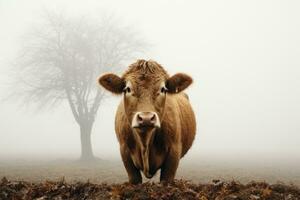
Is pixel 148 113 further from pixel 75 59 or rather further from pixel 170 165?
pixel 75 59

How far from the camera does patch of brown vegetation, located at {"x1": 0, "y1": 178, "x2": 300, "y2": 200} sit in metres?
5.30

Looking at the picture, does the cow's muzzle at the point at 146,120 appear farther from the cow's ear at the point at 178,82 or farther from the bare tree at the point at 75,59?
the bare tree at the point at 75,59

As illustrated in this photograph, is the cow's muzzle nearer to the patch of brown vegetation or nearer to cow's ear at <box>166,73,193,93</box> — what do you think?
the patch of brown vegetation

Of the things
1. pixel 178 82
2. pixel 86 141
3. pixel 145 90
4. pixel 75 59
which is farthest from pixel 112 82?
pixel 75 59

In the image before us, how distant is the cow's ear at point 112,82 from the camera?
659 centimetres

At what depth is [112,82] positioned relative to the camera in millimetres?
6602

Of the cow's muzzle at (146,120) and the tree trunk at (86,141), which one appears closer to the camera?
the cow's muzzle at (146,120)

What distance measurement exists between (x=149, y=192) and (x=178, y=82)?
2105 mm

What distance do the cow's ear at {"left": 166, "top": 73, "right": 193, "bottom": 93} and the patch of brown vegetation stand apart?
1636 mm

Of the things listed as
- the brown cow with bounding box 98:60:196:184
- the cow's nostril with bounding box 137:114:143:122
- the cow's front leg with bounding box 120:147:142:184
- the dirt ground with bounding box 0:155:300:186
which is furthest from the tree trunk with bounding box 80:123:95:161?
the cow's nostril with bounding box 137:114:143:122

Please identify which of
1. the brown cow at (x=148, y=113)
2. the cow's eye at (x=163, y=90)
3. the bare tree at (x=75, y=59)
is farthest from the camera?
the bare tree at (x=75, y=59)

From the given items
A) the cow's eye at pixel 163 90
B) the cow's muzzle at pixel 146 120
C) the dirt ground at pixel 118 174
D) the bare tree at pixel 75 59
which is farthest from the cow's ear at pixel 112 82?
the bare tree at pixel 75 59

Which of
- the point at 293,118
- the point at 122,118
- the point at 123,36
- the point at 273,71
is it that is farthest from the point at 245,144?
the point at 273,71

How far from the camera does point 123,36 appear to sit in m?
35.8
